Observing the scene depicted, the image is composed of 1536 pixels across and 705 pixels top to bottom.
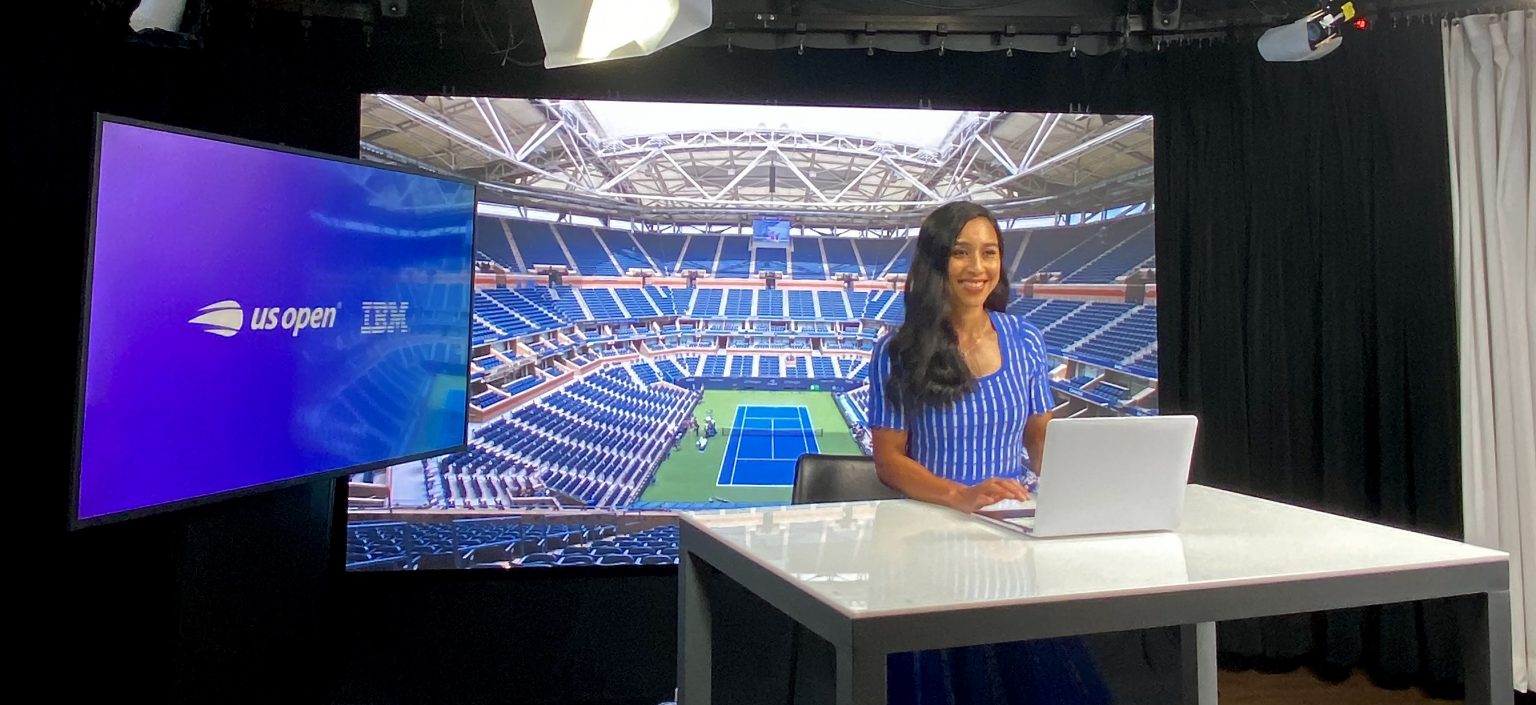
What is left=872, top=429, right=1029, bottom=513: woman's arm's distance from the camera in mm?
1611

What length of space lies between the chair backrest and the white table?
19.3 inches

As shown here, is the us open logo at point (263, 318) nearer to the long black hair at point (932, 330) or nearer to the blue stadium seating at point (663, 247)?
the blue stadium seating at point (663, 247)

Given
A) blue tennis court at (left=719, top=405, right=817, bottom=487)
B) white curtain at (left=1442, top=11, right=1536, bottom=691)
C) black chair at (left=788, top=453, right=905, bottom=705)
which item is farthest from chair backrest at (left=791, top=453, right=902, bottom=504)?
white curtain at (left=1442, top=11, right=1536, bottom=691)

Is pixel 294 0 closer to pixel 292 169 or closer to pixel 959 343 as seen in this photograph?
pixel 292 169

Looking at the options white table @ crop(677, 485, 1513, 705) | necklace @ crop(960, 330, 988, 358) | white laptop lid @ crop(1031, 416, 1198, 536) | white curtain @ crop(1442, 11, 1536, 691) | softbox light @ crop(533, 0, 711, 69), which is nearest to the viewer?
white table @ crop(677, 485, 1513, 705)

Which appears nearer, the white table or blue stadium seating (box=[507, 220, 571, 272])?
the white table

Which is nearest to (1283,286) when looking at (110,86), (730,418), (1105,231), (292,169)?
(1105,231)

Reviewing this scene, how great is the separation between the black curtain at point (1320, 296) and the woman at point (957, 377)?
1504 mm

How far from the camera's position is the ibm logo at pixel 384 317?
2.11 m

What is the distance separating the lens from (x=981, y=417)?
1924 mm

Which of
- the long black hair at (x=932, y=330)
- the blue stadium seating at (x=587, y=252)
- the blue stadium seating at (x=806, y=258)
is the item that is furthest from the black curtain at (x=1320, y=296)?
the blue stadium seating at (x=587, y=252)

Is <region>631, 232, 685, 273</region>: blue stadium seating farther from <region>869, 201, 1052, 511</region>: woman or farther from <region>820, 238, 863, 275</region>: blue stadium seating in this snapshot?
<region>869, 201, 1052, 511</region>: woman

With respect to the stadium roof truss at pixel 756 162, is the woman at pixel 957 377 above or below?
below

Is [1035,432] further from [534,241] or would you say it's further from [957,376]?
[534,241]
